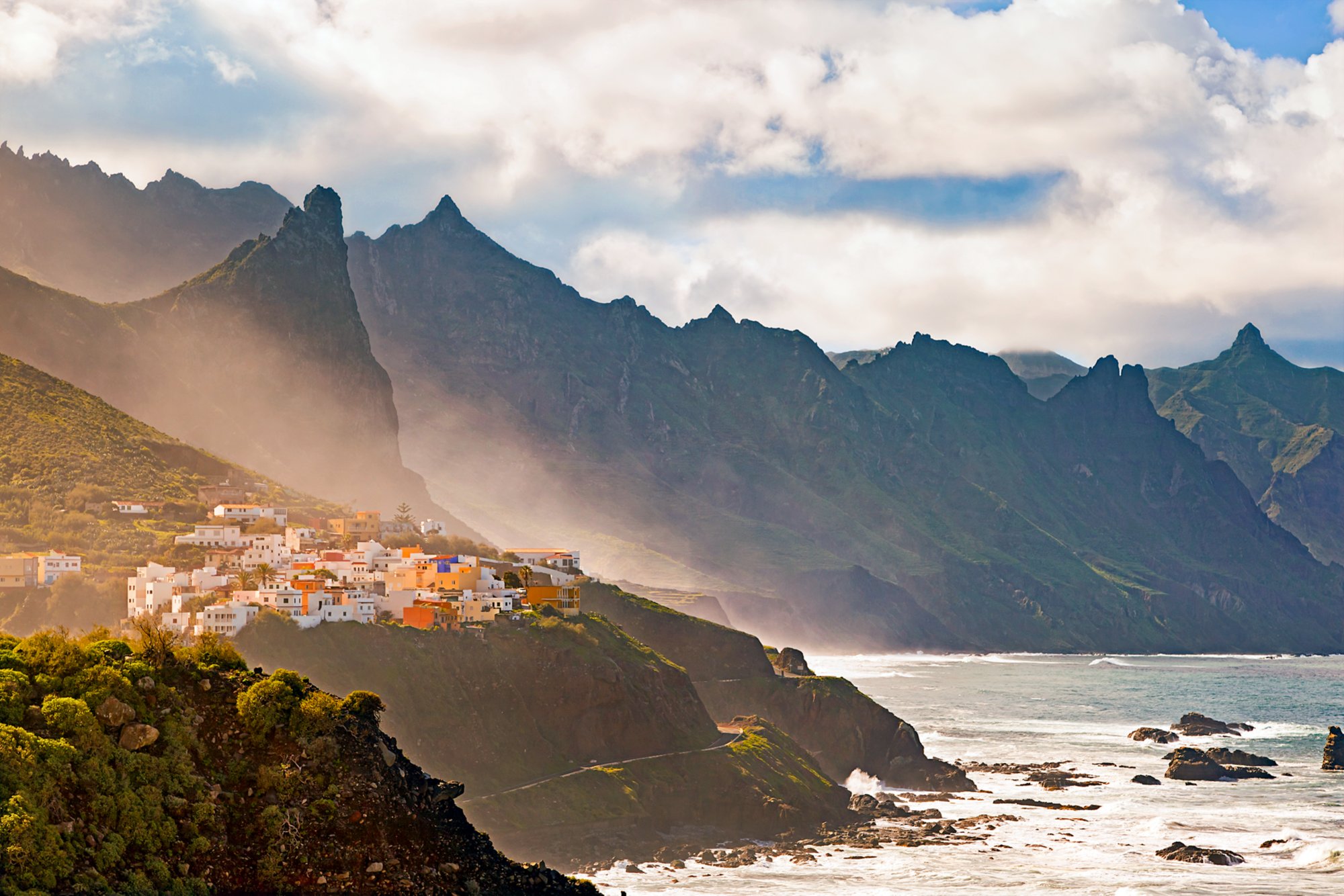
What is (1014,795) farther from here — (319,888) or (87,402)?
(87,402)

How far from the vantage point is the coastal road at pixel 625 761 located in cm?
10719

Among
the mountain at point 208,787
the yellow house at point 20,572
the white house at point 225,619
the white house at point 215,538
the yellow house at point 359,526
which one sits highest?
the yellow house at point 359,526

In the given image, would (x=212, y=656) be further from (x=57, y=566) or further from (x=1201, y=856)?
(x=1201, y=856)

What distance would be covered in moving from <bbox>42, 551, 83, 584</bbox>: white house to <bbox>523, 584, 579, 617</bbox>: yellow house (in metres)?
42.5

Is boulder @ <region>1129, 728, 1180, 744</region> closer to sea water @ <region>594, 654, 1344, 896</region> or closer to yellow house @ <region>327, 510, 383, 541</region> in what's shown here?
sea water @ <region>594, 654, 1344, 896</region>

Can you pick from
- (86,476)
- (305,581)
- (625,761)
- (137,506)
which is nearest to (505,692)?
(625,761)

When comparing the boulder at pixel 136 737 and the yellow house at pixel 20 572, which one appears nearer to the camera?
the boulder at pixel 136 737

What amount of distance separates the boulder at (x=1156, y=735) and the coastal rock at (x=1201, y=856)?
87749mm

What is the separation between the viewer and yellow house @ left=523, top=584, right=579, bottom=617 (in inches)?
5443

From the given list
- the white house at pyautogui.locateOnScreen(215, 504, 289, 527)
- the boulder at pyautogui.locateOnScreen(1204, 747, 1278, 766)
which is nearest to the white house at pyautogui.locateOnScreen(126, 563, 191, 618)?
the white house at pyautogui.locateOnScreen(215, 504, 289, 527)

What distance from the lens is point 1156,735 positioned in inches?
7707

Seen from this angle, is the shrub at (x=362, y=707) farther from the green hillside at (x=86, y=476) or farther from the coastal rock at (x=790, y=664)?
the coastal rock at (x=790, y=664)

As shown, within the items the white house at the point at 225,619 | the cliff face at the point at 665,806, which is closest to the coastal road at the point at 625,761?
the cliff face at the point at 665,806

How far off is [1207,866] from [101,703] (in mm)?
83991
